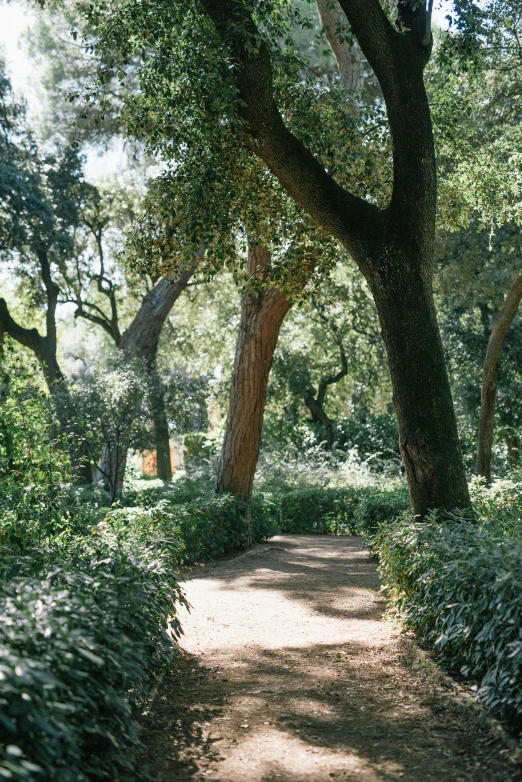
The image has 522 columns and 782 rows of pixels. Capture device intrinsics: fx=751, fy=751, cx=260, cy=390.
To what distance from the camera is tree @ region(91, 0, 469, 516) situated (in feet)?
22.9

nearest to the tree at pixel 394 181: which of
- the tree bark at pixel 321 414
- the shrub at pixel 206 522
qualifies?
the shrub at pixel 206 522

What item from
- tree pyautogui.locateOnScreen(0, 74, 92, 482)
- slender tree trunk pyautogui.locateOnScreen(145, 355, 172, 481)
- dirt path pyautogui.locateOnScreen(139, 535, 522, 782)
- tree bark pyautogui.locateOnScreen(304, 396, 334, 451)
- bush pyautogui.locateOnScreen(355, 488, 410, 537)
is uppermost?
tree pyautogui.locateOnScreen(0, 74, 92, 482)

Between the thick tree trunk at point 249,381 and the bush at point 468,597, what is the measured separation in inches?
262

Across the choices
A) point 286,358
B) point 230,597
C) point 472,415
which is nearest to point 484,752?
point 230,597

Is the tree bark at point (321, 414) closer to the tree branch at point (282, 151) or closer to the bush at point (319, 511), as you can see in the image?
the bush at point (319, 511)

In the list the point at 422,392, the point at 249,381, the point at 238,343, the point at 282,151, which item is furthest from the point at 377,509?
the point at 282,151

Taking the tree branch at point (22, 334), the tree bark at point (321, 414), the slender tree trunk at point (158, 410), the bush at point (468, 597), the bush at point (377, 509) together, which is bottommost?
the bush at point (468, 597)

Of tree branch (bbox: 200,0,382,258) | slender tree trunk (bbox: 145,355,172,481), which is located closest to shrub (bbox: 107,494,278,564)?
slender tree trunk (bbox: 145,355,172,481)

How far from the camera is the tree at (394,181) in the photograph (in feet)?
22.9

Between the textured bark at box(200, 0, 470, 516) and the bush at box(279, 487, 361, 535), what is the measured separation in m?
10.1

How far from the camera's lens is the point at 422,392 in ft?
22.8

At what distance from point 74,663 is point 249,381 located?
10.2 meters

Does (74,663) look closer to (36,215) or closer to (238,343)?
(238,343)

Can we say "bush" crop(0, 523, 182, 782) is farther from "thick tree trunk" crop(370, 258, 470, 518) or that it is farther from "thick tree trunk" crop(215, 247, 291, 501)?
"thick tree trunk" crop(215, 247, 291, 501)
